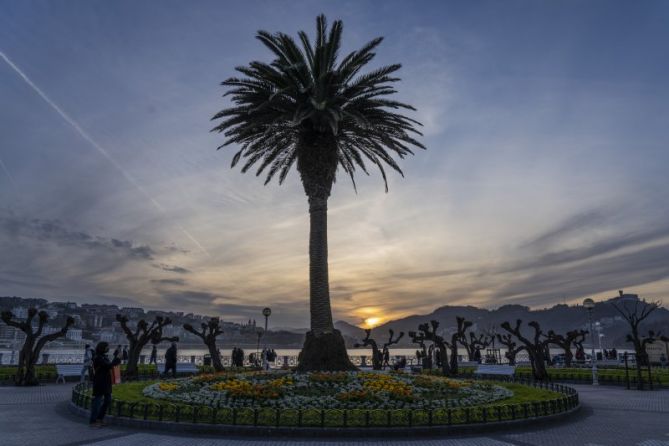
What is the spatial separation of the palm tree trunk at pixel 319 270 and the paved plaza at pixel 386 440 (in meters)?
10.8

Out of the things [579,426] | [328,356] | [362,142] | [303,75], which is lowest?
[579,426]

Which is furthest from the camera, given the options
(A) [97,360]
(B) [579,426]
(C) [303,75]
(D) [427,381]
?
(C) [303,75]

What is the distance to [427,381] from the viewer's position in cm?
1833

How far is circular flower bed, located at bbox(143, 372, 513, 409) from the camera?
14516 mm

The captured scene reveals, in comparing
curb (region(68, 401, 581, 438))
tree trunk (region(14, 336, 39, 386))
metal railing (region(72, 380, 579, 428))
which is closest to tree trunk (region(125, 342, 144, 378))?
tree trunk (region(14, 336, 39, 386))

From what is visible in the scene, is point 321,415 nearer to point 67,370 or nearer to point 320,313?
point 320,313

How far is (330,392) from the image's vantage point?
1614 cm

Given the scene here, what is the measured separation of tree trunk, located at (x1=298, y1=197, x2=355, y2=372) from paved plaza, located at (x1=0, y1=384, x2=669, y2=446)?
9809 millimetres

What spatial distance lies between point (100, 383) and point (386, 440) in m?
7.55

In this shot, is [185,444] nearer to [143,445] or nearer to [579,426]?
[143,445]

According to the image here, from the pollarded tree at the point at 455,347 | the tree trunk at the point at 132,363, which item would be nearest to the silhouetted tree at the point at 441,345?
the pollarded tree at the point at 455,347

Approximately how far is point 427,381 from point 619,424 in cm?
645

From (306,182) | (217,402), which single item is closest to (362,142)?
(306,182)

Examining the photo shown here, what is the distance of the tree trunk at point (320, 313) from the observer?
70.9 ft
